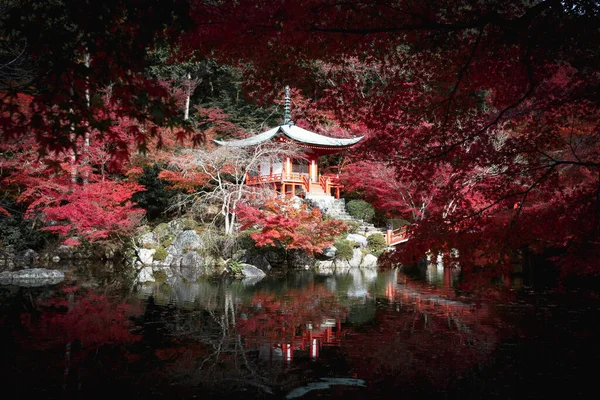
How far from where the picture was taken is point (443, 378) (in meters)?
4.42

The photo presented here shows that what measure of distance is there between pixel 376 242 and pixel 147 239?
8.53 metres

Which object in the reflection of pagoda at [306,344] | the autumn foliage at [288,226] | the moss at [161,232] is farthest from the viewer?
the moss at [161,232]

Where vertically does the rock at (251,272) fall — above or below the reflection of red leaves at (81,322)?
above

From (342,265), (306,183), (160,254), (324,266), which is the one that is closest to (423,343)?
(324,266)

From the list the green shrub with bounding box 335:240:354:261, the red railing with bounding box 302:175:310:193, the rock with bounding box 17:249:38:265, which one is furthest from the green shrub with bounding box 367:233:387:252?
the rock with bounding box 17:249:38:265

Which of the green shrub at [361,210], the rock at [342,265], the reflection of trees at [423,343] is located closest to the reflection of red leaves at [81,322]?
the reflection of trees at [423,343]

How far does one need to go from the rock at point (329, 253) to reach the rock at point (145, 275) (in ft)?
19.4

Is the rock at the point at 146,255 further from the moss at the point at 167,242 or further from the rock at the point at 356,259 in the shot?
the rock at the point at 356,259

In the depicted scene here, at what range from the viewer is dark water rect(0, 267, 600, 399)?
165 inches

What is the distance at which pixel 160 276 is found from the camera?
43.1ft

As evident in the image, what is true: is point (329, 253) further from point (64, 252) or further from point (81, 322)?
point (81, 322)

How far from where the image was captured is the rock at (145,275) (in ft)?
39.7

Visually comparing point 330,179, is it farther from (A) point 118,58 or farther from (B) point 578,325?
(A) point 118,58

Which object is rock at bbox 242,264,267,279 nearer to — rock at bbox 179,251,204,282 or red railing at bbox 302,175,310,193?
rock at bbox 179,251,204,282
